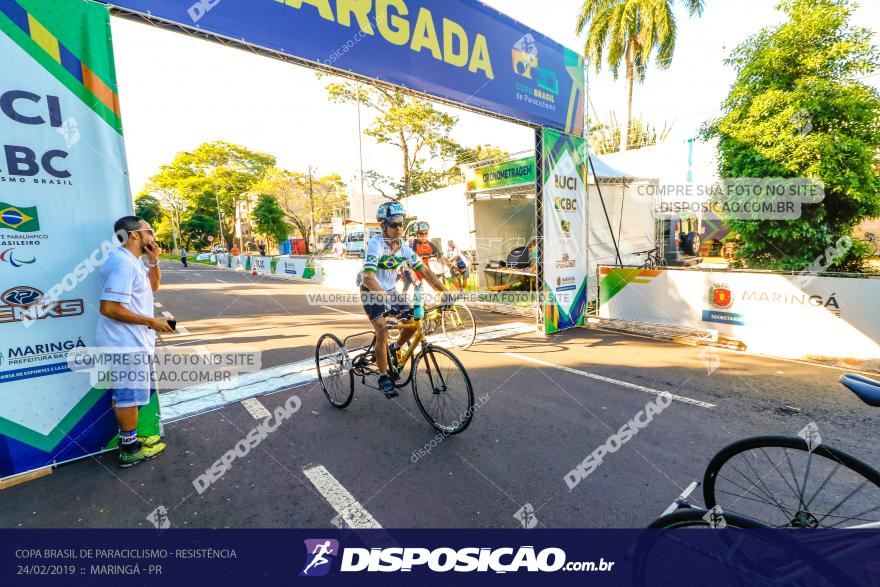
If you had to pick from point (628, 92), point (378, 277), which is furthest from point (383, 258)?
point (628, 92)

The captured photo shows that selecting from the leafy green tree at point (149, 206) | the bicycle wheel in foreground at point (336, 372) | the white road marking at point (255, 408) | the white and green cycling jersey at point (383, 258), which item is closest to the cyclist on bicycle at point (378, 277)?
the white and green cycling jersey at point (383, 258)

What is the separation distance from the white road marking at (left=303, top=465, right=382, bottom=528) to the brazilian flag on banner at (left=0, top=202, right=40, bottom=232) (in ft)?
9.98

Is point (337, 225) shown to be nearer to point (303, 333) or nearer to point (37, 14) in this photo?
point (303, 333)

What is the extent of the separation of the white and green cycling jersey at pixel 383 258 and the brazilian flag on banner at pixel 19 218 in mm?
2705

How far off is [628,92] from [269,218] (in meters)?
34.0

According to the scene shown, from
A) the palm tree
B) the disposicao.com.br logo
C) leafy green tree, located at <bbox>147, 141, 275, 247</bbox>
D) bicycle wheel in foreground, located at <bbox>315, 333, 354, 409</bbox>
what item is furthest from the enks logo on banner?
leafy green tree, located at <bbox>147, 141, 275, 247</bbox>

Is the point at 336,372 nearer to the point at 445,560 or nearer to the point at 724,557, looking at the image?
the point at 445,560

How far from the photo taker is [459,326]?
841 cm

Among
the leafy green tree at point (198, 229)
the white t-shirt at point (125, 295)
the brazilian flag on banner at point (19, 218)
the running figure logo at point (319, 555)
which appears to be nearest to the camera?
the running figure logo at point (319, 555)

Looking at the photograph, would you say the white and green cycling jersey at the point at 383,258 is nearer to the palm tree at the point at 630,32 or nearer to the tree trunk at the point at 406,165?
the tree trunk at the point at 406,165

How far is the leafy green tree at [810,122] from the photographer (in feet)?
24.8

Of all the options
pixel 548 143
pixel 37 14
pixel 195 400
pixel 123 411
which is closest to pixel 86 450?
pixel 123 411

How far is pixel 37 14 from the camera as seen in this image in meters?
3.17

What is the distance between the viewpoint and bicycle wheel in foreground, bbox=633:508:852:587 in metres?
1.51
